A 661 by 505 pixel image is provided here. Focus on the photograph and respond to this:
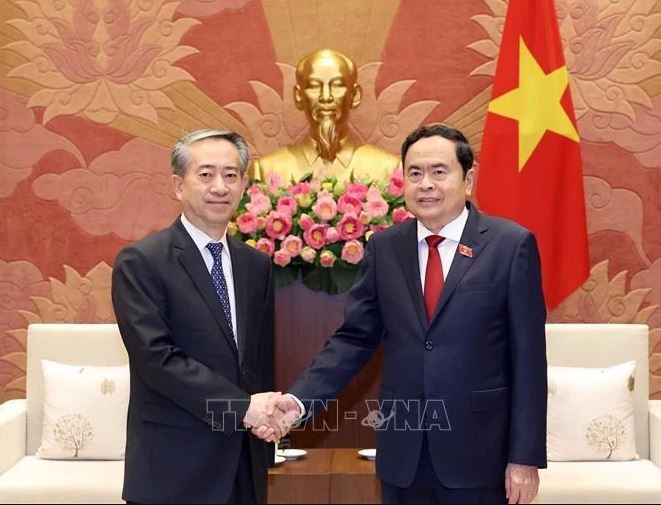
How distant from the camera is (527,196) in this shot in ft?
13.4

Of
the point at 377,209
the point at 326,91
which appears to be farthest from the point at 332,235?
the point at 326,91

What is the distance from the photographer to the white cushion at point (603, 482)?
3479 mm

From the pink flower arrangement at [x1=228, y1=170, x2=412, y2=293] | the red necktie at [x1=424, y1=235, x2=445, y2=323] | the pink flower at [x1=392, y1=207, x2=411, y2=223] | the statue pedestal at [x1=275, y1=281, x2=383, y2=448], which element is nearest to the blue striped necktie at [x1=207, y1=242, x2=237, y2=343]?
the red necktie at [x1=424, y1=235, x2=445, y2=323]

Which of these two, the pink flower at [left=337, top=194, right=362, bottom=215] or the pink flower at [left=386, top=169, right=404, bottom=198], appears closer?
the pink flower at [left=337, top=194, right=362, bottom=215]

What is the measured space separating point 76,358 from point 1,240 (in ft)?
2.55

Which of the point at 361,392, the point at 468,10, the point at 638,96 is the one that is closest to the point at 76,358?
the point at 361,392

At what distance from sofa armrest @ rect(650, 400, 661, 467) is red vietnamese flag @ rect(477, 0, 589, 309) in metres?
0.61

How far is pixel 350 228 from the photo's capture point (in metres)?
3.80

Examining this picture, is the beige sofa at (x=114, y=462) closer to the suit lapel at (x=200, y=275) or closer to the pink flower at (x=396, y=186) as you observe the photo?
the pink flower at (x=396, y=186)

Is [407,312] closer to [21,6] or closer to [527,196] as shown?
[527,196]

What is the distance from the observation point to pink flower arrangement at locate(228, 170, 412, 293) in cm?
381

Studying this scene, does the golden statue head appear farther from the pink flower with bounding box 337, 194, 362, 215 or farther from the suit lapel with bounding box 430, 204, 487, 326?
the suit lapel with bounding box 430, 204, 487, 326

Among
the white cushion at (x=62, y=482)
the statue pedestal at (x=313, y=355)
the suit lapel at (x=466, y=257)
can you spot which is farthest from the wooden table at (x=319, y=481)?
the suit lapel at (x=466, y=257)

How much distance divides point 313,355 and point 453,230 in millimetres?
1593
